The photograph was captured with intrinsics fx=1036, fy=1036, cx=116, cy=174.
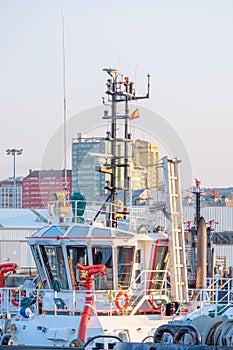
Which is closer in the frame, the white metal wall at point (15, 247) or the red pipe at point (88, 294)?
the red pipe at point (88, 294)

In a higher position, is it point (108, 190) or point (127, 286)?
point (108, 190)

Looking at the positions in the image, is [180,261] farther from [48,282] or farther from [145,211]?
[48,282]

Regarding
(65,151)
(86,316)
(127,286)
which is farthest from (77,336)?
(65,151)

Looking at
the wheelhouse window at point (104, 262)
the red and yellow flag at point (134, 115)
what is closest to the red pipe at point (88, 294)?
the wheelhouse window at point (104, 262)

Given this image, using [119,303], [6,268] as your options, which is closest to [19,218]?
[6,268]

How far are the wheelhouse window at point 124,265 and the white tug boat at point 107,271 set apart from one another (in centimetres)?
3

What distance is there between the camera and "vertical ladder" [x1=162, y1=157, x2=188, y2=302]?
103ft

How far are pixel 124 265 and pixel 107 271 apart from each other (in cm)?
64

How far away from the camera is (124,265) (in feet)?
101

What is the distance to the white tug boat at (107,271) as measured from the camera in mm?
29344

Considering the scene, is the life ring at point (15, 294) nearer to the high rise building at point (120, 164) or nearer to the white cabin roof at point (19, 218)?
the high rise building at point (120, 164)

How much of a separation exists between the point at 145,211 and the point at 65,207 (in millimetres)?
2741

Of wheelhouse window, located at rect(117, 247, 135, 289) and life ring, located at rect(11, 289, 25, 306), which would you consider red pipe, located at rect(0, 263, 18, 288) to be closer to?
life ring, located at rect(11, 289, 25, 306)

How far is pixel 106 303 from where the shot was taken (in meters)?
30.1
